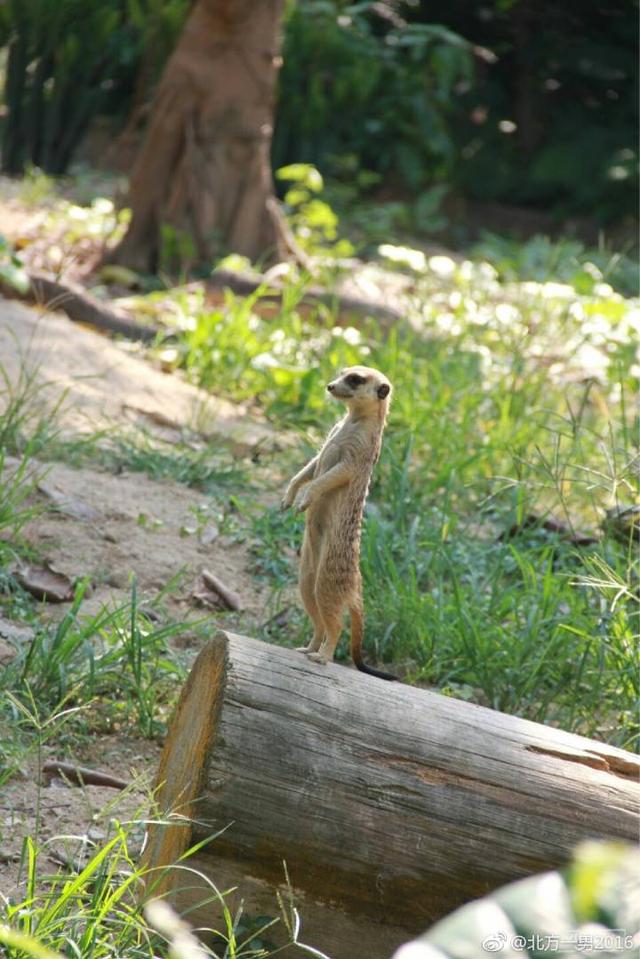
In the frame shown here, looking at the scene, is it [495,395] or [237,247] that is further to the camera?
[237,247]

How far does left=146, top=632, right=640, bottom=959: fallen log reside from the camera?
7.50 feet

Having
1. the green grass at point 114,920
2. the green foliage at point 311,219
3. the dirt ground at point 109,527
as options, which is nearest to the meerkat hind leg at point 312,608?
the dirt ground at point 109,527

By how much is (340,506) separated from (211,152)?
590cm

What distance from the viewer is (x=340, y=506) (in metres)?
2.75

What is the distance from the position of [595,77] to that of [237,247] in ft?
22.3

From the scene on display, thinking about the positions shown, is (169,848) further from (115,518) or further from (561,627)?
(115,518)

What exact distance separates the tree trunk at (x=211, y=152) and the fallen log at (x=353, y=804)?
5.96m

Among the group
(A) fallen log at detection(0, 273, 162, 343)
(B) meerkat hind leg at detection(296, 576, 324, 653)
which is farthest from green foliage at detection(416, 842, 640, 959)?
(A) fallen log at detection(0, 273, 162, 343)

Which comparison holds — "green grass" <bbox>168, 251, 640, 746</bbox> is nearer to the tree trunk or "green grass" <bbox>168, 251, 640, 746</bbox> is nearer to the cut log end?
the cut log end

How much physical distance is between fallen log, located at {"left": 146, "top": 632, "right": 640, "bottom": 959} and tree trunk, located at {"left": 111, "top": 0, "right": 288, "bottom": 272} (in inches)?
235

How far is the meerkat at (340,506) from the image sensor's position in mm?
2732

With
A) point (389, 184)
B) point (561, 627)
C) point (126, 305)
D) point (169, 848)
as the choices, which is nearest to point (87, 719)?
point (169, 848)

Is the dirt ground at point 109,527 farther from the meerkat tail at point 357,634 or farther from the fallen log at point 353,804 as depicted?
the meerkat tail at point 357,634

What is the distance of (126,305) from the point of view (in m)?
7.06
